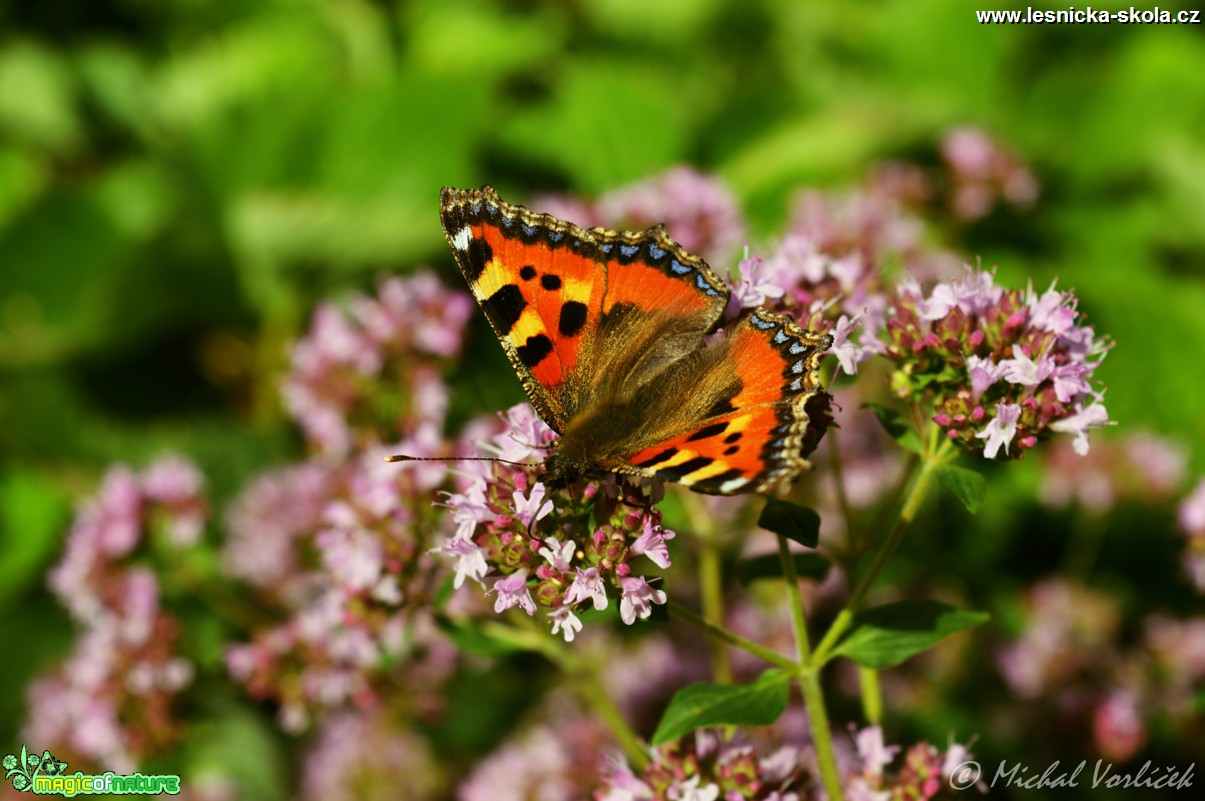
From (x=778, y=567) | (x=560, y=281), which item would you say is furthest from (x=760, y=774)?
(x=560, y=281)

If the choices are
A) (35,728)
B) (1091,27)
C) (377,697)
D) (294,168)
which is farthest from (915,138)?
(35,728)

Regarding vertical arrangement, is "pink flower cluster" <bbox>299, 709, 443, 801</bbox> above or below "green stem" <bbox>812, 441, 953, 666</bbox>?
below

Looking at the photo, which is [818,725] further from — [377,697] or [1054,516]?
[1054,516]

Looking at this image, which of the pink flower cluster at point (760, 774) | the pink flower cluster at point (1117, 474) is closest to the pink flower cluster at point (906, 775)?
the pink flower cluster at point (760, 774)

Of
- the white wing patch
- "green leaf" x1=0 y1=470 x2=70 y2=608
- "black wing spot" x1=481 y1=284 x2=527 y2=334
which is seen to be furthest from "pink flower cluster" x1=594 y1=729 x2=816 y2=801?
"green leaf" x1=0 y1=470 x2=70 y2=608

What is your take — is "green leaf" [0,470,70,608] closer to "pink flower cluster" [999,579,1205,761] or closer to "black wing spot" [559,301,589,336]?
"black wing spot" [559,301,589,336]

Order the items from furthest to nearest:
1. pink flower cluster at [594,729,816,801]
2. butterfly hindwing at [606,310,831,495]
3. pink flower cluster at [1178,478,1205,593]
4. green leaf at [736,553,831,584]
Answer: pink flower cluster at [1178,478,1205,593] → green leaf at [736,553,831,584] → pink flower cluster at [594,729,816,801] → butterfly hindwing at [606,310,831,495]
